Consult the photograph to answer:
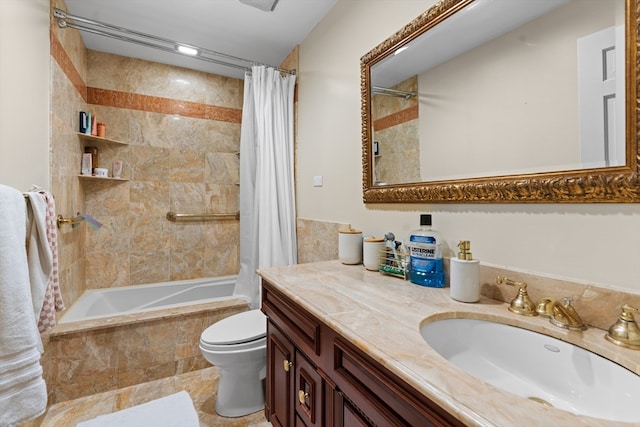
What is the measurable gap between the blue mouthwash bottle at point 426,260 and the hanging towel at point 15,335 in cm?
130

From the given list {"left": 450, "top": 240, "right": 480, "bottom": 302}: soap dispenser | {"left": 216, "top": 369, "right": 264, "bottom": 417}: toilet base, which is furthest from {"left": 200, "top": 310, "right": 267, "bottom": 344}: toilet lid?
{"left": 450, "top": 240, "right": 480, "bottom": 302}: soap dispenser

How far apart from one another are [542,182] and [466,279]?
355 mm

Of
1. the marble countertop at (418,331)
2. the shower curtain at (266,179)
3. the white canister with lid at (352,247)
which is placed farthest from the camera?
the shower curtain at (266,179)

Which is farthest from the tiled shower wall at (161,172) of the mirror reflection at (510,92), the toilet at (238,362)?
the mirror reflection at (510,92)

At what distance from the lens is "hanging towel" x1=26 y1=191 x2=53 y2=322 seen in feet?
3.37

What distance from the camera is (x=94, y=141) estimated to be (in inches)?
97.9

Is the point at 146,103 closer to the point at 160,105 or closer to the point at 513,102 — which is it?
the point at 160,105

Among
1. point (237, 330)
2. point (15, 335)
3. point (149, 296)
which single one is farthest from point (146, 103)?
point (15, 335)

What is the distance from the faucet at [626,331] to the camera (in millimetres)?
607

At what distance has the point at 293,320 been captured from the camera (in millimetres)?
1061

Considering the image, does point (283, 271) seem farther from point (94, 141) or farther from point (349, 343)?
point (94, 141)

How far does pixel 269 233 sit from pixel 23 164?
4.53 feet

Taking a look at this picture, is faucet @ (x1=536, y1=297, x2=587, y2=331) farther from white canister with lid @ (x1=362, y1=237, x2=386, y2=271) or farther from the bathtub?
the bathtub

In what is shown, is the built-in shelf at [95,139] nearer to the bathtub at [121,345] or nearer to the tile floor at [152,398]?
the bathtub at [121,345]
